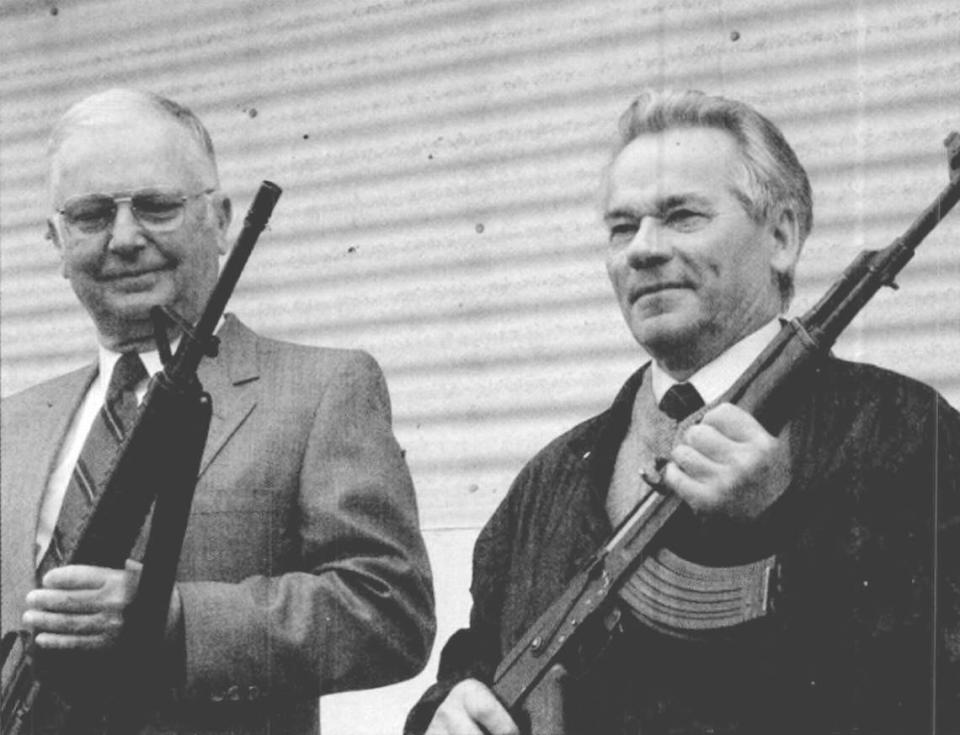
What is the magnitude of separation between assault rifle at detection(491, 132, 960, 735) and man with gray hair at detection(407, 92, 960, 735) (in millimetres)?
22

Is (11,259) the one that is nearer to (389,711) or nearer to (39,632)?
(389,711)

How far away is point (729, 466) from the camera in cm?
233

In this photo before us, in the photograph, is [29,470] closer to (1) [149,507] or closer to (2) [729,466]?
(1) [149,507]

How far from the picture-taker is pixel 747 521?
2.38 metres

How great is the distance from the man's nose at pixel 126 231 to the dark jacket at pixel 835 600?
940 mm

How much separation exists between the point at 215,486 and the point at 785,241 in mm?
1008

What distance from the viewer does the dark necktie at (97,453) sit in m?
2.92

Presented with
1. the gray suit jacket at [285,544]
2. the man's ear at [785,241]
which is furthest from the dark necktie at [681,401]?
the gray suit jacket at [285,544]

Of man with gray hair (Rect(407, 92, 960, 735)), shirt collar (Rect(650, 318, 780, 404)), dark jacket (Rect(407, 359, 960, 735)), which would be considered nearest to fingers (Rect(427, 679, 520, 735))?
man with gray hair (Rect(407, 92, 960, 735))

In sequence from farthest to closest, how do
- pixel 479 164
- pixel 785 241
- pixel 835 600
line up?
pixel 479 164
pixel 785 241
pixel 835 600

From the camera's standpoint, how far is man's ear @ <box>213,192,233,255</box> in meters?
3.14

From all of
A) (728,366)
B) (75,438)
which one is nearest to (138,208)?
(75,438)

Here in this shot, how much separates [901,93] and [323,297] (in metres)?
1.44

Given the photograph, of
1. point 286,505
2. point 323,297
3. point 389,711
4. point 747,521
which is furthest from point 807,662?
point 323,297
